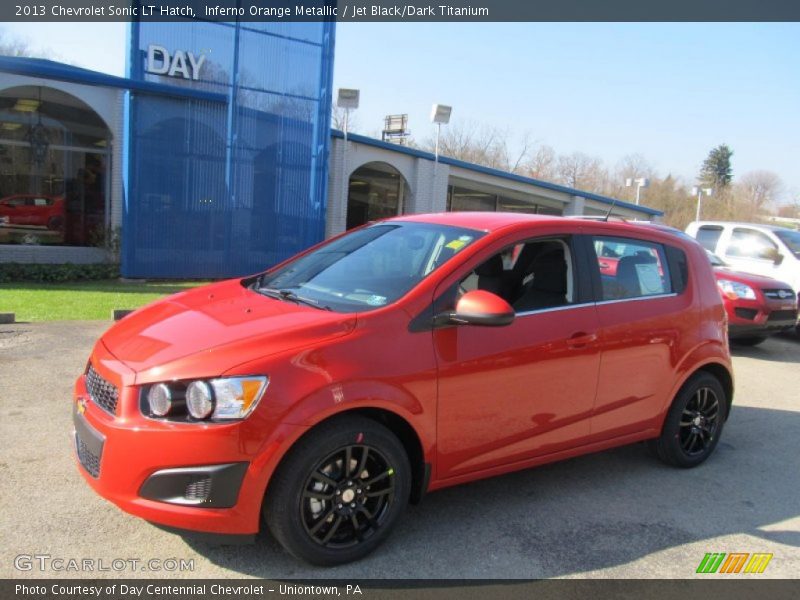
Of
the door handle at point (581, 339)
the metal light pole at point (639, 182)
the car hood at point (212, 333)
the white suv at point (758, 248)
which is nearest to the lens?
the car hood at point (212, 333)

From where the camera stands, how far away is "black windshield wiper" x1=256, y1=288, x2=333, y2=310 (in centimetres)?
354

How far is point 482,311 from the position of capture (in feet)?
10.9

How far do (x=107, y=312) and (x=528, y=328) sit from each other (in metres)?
7.84

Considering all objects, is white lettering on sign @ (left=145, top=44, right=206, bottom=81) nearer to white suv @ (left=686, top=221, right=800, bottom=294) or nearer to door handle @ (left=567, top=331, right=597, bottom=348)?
white suv @ (left=686, top=221, right=800, bottom=294)

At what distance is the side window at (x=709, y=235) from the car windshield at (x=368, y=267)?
10.0 meters

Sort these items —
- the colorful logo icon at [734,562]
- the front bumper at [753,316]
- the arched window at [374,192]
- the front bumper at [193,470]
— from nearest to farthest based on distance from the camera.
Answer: the front bumper at [193,470] → the colorful logo icon at [734,562] → the front bumper at [753,316] → the arched window at [374,192]

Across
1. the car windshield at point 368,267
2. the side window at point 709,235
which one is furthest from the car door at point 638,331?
the side window at point 709,235

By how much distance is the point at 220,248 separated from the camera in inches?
575

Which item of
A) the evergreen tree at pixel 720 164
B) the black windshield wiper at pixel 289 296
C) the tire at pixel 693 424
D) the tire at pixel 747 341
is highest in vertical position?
the evergreen tree at pixel 720 164

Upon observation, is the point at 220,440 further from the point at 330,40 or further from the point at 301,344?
the point at 330,40

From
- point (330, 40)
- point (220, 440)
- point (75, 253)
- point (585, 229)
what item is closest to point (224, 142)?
point (330, 40)

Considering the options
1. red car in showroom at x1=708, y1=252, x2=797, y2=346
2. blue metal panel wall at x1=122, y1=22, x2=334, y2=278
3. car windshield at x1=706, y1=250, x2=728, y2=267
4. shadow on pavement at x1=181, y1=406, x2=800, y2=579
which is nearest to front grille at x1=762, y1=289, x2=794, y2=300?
red car in showroom at x1=708, y1=252, x2=797, y2=346

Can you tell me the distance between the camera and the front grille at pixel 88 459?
3.11 m

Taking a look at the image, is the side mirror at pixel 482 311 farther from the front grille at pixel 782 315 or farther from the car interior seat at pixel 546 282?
the front grille at pixel 782 315
